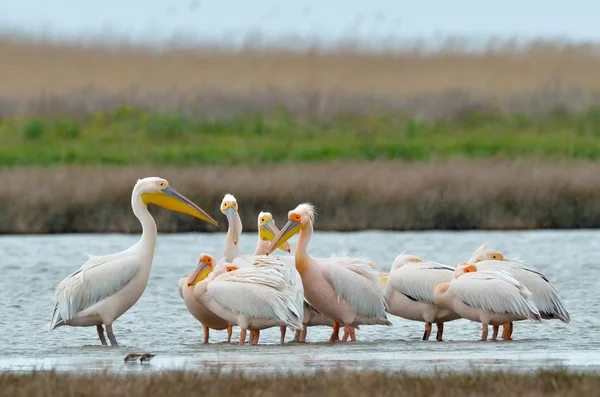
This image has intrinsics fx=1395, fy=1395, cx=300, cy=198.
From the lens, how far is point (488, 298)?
30.1 ft

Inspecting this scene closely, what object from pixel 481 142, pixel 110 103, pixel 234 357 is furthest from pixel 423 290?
pixel 110 103

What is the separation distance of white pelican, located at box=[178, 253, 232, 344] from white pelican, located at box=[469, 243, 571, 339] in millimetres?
1872

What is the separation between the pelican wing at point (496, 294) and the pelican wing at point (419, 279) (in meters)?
0.29

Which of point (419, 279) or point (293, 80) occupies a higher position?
point (293, 80)

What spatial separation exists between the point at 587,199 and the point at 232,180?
4756mm

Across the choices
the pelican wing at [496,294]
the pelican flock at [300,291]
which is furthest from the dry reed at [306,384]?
the pelican wing at [496,294]

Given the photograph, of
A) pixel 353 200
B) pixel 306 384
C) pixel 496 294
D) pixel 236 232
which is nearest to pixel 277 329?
pixel 236 232

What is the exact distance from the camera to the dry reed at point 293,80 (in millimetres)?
26172

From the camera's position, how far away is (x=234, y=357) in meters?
8.09

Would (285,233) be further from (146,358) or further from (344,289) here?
(146,358)

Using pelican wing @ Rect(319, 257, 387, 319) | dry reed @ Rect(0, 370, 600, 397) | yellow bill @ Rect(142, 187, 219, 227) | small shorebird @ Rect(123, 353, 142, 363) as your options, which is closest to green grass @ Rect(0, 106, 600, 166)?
yellow bill @ Rect(142, 187, 219, 227)

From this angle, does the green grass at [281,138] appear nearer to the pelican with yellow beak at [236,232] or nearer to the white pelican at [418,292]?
the pelican with yellow beak at [236,232]

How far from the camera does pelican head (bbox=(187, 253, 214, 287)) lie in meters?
9.75

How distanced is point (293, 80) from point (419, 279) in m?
17.8
